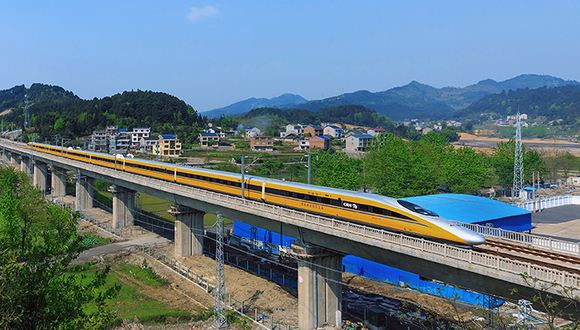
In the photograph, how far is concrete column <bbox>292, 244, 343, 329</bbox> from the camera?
3309 centimetres

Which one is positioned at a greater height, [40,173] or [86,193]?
[40,173]

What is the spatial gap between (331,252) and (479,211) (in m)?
24.7

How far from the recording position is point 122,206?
70.8m

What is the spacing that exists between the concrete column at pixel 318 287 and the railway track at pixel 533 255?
12.1 m

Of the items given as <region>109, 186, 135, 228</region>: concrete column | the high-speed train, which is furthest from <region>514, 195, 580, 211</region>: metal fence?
<region>109, 186, 135, 228</region>: concrete column

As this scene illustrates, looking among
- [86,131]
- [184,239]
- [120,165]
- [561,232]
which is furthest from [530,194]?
[86,131]

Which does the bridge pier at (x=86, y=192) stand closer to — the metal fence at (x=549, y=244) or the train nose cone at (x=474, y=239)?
the train nose cone at (x=474, y=239)

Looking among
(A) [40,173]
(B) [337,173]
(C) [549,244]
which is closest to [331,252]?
(C) [549,244]

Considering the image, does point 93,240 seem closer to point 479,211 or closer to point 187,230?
point 187,230

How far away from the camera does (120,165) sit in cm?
7056

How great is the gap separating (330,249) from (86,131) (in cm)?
18914

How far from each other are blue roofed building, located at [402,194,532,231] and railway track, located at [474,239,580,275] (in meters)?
20.2

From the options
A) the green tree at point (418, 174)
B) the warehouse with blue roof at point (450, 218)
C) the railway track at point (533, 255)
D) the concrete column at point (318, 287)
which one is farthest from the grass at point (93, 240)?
the railway track at point (533, 255)

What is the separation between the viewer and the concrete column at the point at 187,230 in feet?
176
